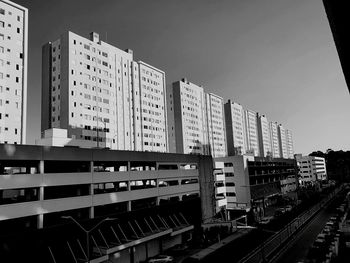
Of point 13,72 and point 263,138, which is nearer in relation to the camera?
point 13,72

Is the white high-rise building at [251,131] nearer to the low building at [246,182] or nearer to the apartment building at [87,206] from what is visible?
the low building at [246,182]

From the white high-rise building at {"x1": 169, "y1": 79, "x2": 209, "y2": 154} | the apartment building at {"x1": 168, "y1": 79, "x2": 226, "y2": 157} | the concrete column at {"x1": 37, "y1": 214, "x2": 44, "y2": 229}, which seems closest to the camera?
the concrete column at {"x1": 37, "y1": 214, "x2": 44, "y2": 229}

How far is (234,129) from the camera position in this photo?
15850cm

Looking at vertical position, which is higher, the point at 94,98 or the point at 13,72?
the point at 13,72

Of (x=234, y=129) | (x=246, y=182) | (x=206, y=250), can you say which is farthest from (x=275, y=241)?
(x=234, y=129)

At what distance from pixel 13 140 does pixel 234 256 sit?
51350 millimetres

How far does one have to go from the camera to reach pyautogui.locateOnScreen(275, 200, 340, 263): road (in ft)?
140

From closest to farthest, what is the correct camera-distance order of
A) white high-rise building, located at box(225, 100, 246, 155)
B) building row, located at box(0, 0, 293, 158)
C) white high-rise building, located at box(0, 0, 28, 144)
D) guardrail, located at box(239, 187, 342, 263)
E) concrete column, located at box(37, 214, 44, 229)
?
concrete column, located at box(37, 214, 44, 229) → guardrail, located at box(239, 187, 342, 263) → white high-rise building, located at box(0, 0, 28, 144) → building row, located at box(0, 0, 293, 158) → white high-rise building, located at box(225, 100, 246, 155)

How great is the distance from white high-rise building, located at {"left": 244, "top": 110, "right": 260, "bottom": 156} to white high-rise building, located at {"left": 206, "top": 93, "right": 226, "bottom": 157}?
31.8 metres

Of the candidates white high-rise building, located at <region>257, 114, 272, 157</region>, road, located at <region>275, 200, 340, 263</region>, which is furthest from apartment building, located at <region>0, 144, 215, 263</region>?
white high-rise building, located at <region>257, 114, 272, 157</region>

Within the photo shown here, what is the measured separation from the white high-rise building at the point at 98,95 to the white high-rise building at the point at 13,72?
10.4 m

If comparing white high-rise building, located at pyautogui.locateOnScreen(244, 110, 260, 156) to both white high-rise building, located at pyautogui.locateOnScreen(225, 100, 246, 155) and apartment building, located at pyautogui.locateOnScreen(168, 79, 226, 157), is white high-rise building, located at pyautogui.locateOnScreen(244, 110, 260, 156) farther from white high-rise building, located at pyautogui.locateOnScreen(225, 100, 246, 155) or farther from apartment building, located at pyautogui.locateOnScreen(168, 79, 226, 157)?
apartment building, located at pyautogui.locateOnScreen(168, 79, 226, 157)

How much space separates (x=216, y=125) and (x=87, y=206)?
110 m

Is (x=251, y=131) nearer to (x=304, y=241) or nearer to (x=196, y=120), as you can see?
(x=196, y=120)
